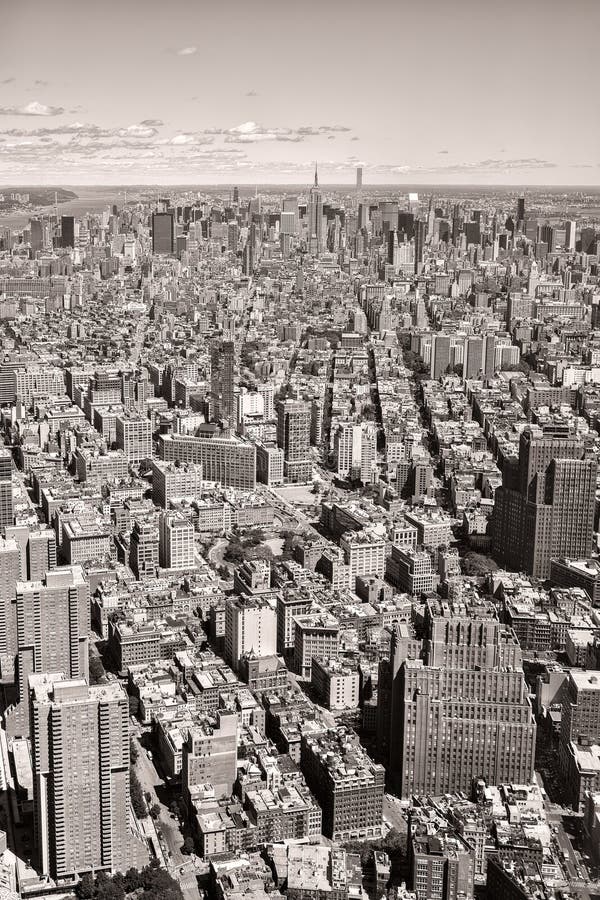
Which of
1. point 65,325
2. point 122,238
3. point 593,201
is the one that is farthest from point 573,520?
point 122,238

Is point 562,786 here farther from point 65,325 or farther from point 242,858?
point 65,325

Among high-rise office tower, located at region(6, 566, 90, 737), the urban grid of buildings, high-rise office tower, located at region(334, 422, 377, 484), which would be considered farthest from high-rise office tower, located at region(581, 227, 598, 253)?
high-rise office tower, located at region(6, 566, 90, 737)

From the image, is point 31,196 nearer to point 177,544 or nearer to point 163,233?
point 177,544

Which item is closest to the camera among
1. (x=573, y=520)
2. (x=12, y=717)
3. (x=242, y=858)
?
(x=242, y=858)

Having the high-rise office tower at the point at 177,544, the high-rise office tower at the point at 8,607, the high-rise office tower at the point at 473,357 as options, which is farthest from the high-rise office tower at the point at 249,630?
the high-rise office tower at the point at 473,357

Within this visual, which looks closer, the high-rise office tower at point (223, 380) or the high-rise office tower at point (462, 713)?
the high-rise office tower at point (462, 713)

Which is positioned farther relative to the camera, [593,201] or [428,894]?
[593,201]

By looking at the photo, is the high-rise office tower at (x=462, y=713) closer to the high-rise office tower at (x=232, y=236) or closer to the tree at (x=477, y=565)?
the tree at (x=477, y=565)
